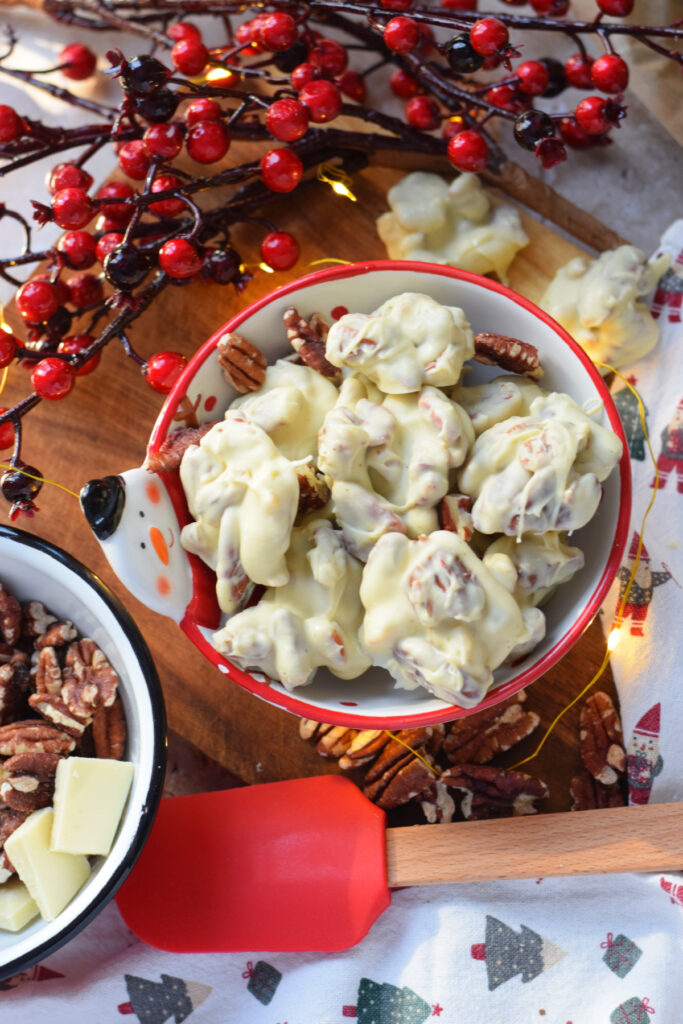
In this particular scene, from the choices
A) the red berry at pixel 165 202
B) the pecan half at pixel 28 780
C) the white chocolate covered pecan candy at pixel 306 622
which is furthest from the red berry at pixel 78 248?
the pecan half at pixel 28 780

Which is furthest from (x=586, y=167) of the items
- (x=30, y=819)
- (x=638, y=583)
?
(x=30, y=819)

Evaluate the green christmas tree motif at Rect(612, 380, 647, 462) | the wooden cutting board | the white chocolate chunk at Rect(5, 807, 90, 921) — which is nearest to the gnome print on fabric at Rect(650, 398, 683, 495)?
the green christmas tree motif at Rect(612, 380, 647, 462)

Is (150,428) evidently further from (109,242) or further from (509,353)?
(509,353)

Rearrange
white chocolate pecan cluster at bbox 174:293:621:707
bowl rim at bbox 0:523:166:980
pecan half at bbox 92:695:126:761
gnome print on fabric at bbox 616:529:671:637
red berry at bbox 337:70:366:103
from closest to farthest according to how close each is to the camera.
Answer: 1. white chocolate pecan cluster at bbox 174:293:621:707
2. bowl rim at bbox 0:523:166:980
3. pecan half at bbox 92:695:126:761
4. gnome print on fabric at bbox 616:529:671:637
5. red berry at bbox 337:70:366:103

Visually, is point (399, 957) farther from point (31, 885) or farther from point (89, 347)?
point (89, 347)

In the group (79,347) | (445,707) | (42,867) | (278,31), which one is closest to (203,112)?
(278,31)

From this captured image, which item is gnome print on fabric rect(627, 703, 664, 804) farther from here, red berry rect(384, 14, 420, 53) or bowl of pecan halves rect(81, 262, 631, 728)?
red berry rect(384, 14, 420, 53)

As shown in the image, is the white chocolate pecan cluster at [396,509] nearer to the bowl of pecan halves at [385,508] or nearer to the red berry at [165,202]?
the bowl of pecan halves at [385,508]
